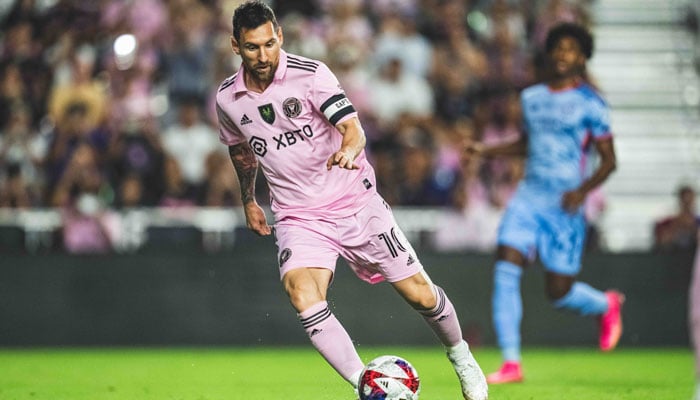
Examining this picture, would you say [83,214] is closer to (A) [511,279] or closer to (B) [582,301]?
(A) [511,279]

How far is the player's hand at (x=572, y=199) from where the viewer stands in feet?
34.2

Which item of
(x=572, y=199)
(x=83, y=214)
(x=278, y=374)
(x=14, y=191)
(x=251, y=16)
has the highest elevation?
(x=251, y=16)

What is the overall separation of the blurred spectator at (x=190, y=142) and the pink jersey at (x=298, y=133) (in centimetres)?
830

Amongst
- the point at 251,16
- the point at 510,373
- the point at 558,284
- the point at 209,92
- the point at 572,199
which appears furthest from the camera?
the point at 209,92

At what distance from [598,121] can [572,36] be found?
0.69 m

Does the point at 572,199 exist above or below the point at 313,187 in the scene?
below

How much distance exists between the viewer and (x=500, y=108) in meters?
17.0

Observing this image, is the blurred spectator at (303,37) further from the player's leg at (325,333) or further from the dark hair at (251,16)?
the player's leg at (325,333)

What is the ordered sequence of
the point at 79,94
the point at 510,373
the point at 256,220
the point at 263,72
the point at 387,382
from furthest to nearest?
1. the point at 79,94
2. the point at 510,373
3. the point at 256,220
4. the point at 263,72
5. the point at 387,382

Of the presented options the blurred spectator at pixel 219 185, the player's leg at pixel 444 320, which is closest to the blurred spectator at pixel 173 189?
the blurred spectator at pixel 219 185

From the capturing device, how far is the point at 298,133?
760 cm

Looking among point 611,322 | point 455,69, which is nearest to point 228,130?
point 611,322

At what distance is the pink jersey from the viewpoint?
7.54 meters

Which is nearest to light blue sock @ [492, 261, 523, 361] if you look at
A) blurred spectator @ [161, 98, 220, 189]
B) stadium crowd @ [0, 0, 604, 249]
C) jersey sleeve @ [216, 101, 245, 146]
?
jersey sleeve @ [216, 101, 245, 146]
